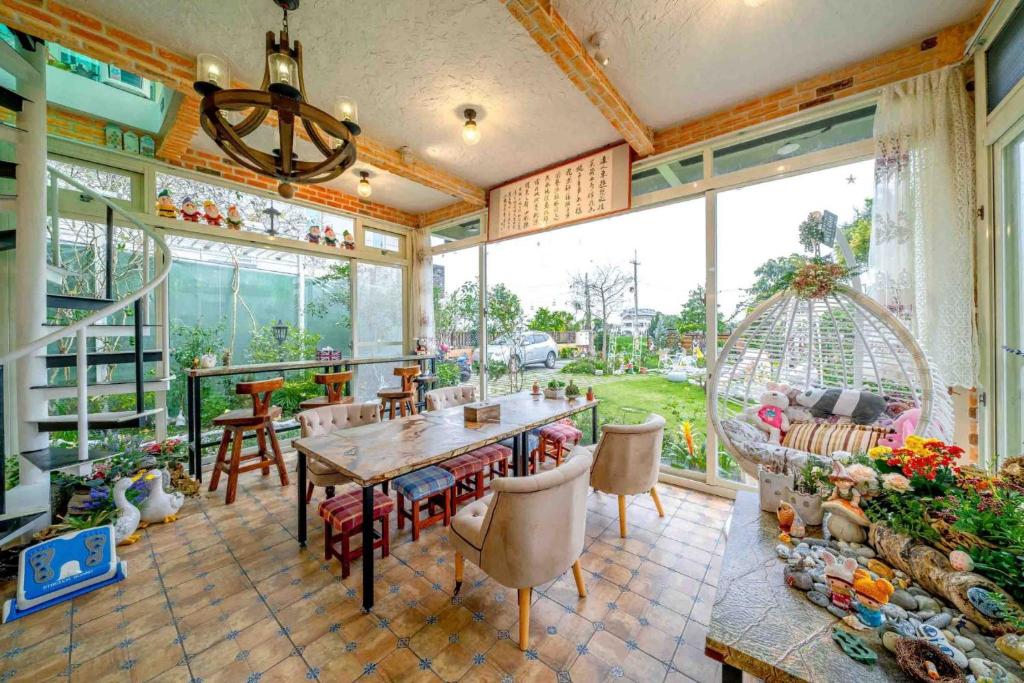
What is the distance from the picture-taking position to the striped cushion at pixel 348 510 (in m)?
1.91

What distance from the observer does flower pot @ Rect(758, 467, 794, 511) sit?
146 cm

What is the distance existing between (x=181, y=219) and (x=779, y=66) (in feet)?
16.7

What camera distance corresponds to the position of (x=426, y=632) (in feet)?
5.28

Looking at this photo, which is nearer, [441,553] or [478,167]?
[441,553]

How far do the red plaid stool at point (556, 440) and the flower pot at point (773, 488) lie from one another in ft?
5.72

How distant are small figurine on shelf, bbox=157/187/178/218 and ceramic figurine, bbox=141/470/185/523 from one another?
2350 millimetres

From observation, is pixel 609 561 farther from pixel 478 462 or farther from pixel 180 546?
pixel 180 546

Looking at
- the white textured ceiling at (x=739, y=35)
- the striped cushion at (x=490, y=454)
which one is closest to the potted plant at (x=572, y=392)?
the striped cushion at (x=490, y=454)

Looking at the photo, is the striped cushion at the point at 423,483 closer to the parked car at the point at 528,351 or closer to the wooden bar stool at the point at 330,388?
the wooden bar stool at the point at 330,388

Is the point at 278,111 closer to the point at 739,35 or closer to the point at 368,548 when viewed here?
the point at 368,548

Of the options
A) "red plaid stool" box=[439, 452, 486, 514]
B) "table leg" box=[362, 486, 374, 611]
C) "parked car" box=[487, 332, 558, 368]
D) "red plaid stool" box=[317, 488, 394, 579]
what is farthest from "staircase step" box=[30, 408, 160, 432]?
"parked car" box=[487, 332, 558, 368]

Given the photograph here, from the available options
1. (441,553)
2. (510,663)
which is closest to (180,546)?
(441,553)

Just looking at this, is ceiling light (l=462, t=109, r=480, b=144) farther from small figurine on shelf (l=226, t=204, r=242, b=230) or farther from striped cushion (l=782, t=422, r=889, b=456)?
striped cushion (l=782, t=422, r=889, b=456)

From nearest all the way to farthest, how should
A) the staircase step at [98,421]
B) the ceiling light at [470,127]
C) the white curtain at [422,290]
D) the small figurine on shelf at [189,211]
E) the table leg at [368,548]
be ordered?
1. the table leg at [368,548]
2. the staircase step at [98,421]
3. the ceiling light at [470,127]
4. the small figurine on shelf at [189,211]
5. the white curtain at [422,290]
